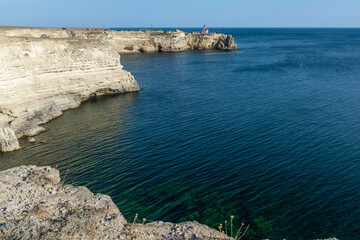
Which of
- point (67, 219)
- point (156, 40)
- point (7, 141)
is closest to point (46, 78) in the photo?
point (7, 141)

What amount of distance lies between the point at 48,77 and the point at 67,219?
3223 cm

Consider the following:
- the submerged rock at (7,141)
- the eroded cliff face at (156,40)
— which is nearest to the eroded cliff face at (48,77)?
the submerged rock at (7,141)

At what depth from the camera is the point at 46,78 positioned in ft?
134

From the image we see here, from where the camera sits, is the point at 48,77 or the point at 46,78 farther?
the point at 48,77

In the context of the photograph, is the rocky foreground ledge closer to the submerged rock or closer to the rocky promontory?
the submerged rock

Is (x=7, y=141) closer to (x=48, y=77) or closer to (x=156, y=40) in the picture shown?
(x=48, y=77)

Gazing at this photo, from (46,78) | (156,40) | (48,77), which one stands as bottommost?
(46,78)

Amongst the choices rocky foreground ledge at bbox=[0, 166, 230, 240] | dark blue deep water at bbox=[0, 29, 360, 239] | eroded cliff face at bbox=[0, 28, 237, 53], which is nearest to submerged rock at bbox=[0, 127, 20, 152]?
dark blue deep water at bbox=[0, 29, 360, 239]

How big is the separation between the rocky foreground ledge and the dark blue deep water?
128 inches

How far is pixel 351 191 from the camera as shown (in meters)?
21.4

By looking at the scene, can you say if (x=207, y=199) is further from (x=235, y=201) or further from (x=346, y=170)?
(x=346, y=170)

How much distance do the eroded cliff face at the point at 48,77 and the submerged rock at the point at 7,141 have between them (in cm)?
11

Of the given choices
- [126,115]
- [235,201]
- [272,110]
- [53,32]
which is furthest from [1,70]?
[53,32]

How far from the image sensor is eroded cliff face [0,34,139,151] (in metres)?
34.4
